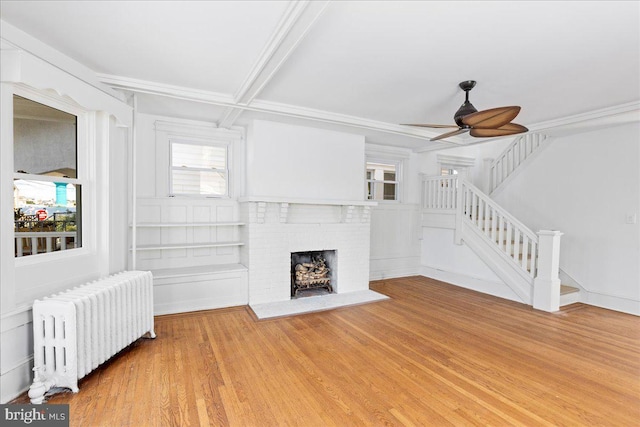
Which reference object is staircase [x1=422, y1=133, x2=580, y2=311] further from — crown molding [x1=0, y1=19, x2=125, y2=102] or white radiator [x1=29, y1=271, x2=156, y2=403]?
crown molding [x1=0, y1=19, x2=125, y2=102]

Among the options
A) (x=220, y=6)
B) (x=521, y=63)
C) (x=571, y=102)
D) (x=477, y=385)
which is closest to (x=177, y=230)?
(x=220, y=6)

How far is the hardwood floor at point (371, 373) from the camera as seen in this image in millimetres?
2023

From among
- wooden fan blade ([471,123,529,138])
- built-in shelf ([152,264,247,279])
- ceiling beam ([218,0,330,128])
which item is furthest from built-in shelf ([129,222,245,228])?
wooden fan blade ([471,123,529,138])

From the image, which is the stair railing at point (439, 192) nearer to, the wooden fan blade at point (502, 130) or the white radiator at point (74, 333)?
the wooden fan blade at point (502, 130)

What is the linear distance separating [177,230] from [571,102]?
5.33 m

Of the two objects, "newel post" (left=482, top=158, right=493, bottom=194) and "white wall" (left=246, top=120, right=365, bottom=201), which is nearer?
"white wall" (left=246, top=120, right=365, bottom=201)

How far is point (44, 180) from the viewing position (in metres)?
2.53

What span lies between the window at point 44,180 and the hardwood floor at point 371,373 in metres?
1.22

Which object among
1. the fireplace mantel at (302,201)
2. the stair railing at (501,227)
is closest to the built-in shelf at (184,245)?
the fireplace mantel at (302,201)

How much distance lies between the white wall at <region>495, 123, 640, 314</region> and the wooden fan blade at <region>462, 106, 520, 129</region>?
284 cm

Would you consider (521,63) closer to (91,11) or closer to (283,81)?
(283,81)

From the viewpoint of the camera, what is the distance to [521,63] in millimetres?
2627

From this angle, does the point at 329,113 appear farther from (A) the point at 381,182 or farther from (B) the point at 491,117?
(A) the point at 381,182

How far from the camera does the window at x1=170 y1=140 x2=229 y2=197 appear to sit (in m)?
4.33
